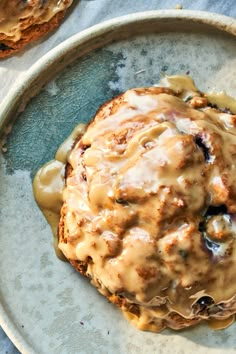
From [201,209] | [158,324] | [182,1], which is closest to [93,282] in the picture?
[158,324]

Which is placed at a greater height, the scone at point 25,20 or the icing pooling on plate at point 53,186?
the scone at point 25,20

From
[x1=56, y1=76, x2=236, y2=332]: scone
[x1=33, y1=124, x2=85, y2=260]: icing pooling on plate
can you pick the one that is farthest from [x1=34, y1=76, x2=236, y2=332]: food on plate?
[x1=33, y1=124, x2=85, y2=260]: icing pooling on plate

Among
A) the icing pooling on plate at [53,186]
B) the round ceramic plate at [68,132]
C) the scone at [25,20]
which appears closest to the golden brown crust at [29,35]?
the scone at [25,20]

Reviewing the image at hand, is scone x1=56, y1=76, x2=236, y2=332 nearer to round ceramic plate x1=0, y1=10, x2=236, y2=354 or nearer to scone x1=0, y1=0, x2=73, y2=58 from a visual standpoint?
round ceramic plate x1=0, y1=10, x2=236, y2=354

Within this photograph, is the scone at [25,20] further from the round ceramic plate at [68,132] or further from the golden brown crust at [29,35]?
the round ceramic plate at [68,132]

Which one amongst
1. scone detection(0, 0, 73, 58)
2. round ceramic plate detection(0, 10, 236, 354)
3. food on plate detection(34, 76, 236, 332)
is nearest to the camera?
food on plate detection(34, 76, 236, 332)

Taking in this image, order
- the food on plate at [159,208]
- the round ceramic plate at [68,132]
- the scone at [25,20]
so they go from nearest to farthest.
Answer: the food on plate at [159,208] < the round ceramic plate at [68,132] < the scone at [25,20]
